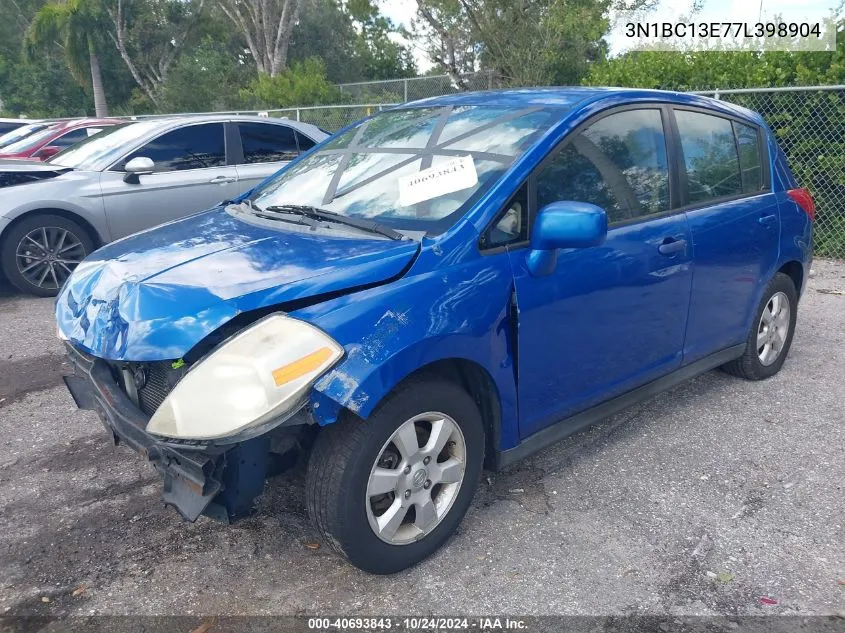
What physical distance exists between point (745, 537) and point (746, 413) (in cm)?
141

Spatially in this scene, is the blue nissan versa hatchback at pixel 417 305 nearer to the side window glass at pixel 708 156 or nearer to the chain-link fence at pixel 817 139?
the side window glass at pixel 708 156

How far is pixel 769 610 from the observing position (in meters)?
2.54

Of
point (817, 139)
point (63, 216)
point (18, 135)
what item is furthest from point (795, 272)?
point (18, 135)

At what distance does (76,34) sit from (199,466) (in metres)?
33.6

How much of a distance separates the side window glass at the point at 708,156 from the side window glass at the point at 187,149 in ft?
16.7

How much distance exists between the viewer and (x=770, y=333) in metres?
4.62

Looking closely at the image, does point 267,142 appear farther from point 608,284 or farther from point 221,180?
point 608,284

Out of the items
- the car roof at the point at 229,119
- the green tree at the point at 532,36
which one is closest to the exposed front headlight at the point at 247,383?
the car roof at the point at 229,119

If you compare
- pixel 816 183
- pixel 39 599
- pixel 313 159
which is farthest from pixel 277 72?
pixel 39 599

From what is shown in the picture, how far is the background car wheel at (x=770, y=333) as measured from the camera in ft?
14.6

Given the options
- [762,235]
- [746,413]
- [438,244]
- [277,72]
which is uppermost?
[277,72]

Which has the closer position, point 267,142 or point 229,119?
point 229,119

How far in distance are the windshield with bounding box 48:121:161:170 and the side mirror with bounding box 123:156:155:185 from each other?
0.28 metres

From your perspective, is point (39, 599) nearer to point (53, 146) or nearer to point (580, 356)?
point (580, 356)
